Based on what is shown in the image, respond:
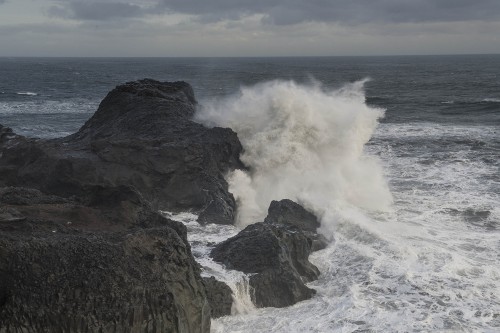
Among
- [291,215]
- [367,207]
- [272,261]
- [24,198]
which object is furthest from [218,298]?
[367,207]

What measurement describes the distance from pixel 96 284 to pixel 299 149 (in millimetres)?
11614

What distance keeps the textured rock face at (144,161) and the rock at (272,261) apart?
243 centimetres

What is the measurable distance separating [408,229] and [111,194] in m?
8.05

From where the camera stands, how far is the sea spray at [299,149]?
16688 mm

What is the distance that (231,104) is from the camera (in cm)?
2042

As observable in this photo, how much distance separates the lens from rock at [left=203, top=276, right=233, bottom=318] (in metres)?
9.85

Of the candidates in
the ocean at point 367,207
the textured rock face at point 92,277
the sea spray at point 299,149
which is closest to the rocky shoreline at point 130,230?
the textured rock face at point 92,277

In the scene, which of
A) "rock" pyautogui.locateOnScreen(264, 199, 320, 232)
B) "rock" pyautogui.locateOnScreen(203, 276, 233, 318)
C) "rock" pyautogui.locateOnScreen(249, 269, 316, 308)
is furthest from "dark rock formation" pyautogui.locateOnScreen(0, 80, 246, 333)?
"rock" pyautogui.locateOnScreen(249, 269, 316, 308)

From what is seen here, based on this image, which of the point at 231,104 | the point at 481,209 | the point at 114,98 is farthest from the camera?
the point at 231,104

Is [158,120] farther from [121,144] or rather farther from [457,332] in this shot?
[457,332]

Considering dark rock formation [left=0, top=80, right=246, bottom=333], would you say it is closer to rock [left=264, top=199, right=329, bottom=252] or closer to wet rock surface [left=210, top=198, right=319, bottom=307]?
rock [left=264, top=199, right=329, bottom=252]

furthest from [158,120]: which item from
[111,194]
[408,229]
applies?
[408,229]

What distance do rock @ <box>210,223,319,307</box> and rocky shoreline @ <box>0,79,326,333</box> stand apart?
23 millimetres

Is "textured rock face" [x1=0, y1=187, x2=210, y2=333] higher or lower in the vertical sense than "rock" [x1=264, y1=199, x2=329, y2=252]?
higher
